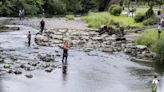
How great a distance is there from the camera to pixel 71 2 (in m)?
125

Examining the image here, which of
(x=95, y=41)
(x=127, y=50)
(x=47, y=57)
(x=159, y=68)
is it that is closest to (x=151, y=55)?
(x=127, y=50)

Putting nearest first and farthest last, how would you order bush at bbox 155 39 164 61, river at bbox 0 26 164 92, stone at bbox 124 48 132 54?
river at bbox 0 26 164 92, bush at bbox 155 39 164 61, stone at bbox 124 48 132 54

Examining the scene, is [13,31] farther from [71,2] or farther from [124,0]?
[71,2]

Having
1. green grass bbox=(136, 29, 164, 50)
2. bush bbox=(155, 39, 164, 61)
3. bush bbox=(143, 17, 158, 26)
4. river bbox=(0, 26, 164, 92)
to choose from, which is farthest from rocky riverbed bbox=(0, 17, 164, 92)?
bush bbox=(143, 17, 158, 26)

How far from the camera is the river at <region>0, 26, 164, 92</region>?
1250 inches

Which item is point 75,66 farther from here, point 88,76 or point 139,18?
point 139,18

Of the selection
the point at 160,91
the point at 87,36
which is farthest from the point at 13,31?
the point at 160,91

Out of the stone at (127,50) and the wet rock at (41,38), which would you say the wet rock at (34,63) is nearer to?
the stone at (127,50)

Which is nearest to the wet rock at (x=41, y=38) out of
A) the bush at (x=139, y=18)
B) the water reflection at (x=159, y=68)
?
the water reflection at (x=159, y=68)

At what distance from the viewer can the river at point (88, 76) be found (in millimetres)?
31750

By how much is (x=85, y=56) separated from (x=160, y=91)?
1527cm

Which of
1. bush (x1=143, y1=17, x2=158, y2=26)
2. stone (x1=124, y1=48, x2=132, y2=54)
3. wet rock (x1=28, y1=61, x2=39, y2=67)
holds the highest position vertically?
bush (x1=143, y1=17, x2=158, y2=26)

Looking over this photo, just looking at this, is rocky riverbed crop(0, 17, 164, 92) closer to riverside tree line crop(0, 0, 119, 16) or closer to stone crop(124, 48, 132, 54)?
stone crop(124, 48, 132, 54)

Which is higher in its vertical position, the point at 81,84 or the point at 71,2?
the point at 71,2
